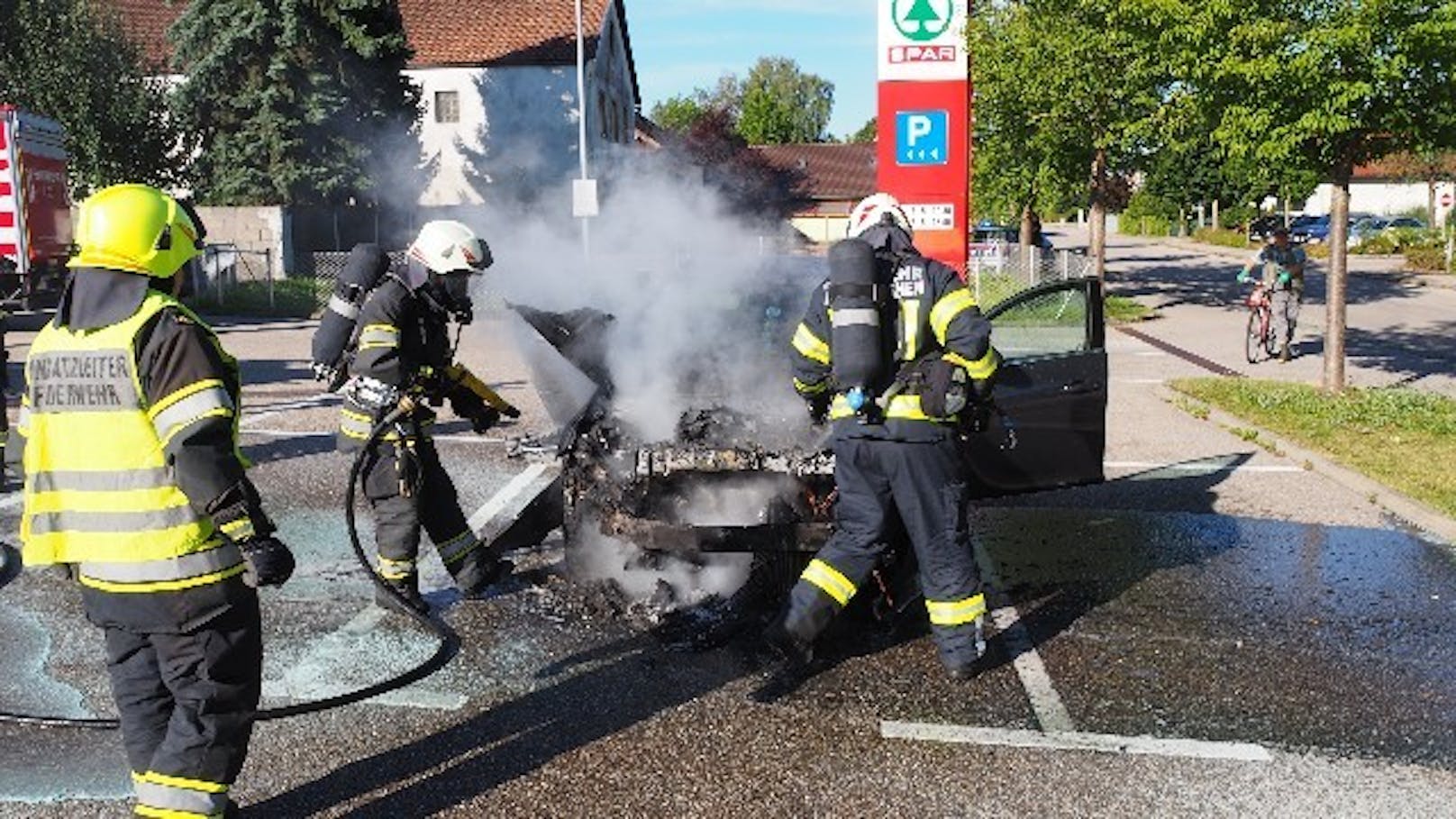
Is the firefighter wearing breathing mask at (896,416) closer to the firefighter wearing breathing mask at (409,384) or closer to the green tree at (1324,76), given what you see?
the firefighter wearing breathing mask at (409,384)

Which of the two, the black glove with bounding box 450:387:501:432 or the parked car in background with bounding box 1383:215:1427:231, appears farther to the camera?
the parked car in background with bounding box 1383:215:1427:231

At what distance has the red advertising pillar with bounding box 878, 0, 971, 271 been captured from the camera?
9242 mm

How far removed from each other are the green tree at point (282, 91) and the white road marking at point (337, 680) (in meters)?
23.8

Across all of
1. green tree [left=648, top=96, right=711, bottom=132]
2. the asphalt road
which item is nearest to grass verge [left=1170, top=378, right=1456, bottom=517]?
the asphalt road

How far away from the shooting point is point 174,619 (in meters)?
3.18

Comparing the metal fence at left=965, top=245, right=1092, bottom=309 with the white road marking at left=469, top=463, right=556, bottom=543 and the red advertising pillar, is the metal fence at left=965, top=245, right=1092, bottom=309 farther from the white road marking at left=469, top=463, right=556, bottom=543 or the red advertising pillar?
the white road marking at left=469, top=463, right=556, bottom=543

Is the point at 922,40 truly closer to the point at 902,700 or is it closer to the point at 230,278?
the point at 902,700

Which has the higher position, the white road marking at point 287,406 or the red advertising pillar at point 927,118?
the red advertising pillar at point 927,118

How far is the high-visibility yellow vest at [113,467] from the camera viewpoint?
3.10m

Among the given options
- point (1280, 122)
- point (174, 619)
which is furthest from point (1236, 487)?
point (174, 619)

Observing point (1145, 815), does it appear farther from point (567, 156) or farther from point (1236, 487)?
point (567, 156)

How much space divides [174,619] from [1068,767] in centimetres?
275

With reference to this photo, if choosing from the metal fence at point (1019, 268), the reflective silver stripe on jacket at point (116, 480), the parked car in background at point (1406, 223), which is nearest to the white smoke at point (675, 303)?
the reflective silver stripe on jacket at point (116, 480)

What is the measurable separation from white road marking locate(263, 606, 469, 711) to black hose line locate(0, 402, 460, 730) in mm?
75
